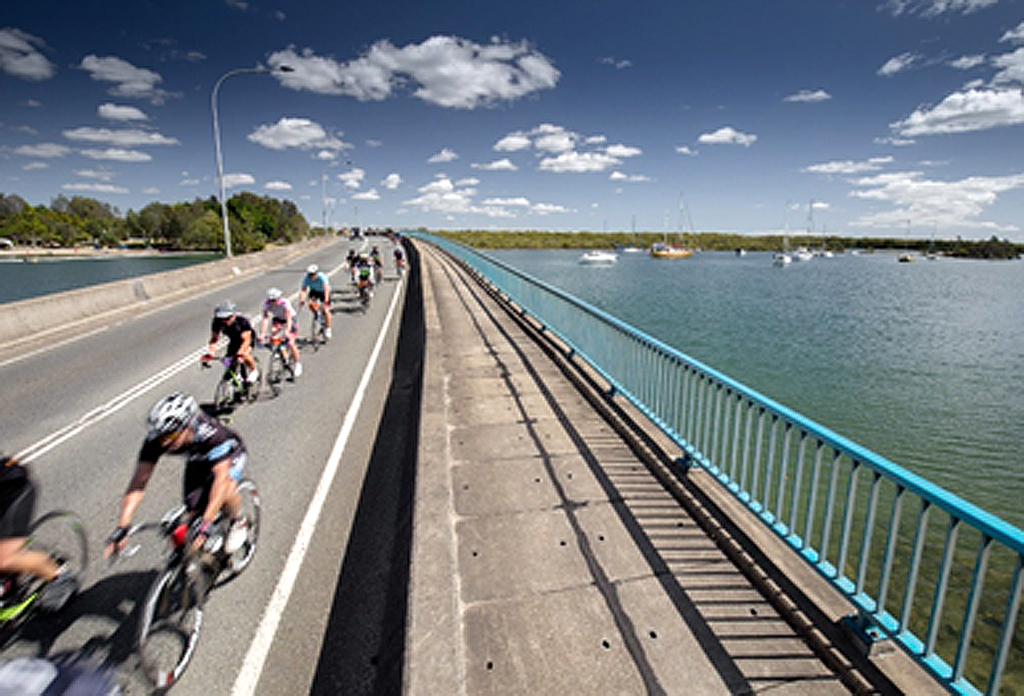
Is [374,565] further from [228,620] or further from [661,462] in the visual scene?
[661,462]

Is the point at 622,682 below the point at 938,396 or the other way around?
the other way around

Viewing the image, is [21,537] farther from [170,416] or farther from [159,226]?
[159,226]

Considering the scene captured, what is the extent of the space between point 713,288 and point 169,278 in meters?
47.6

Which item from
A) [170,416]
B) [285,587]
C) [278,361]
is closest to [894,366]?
[278,361]

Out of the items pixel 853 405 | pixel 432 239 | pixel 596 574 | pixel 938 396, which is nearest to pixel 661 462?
pixel 596 574

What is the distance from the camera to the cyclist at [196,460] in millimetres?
3504

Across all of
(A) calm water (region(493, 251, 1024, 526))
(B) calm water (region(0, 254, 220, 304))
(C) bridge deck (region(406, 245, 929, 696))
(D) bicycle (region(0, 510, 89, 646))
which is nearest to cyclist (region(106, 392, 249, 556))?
(D) bicycle (region(0, 510, 89, 646))

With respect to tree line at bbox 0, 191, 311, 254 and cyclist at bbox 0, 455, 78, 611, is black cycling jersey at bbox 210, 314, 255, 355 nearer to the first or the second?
cyclist at bbox 0, 455, 78, 611

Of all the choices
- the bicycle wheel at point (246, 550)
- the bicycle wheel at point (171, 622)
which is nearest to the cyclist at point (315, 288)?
the bicycle wheel at point (246, 550)

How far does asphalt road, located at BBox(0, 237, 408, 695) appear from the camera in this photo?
11.4 ft

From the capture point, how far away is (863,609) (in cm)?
307

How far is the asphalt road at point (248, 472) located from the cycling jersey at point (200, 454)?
902mm

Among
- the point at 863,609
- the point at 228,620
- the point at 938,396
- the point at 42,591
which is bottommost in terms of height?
the point at 938,396

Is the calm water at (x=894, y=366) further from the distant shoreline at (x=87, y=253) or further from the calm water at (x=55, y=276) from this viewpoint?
the distant shoreline at (x=87, y=253)
